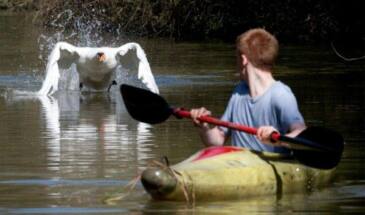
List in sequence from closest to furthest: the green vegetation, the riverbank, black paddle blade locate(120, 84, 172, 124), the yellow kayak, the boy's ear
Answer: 1. the yellow kayak
2. the boy's ear
3. black paddle blade locate(120, 84, 172, 124)
4. the green vegetation
5. the riverbank

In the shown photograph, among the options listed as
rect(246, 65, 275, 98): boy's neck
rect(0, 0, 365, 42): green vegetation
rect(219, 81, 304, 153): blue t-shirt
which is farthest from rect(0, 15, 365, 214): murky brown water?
rect(0, 0, 365, 42): green vegetation

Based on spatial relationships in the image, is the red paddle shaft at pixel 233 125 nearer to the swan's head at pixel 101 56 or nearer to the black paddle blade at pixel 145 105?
the black paddle blade at pixel 145 105

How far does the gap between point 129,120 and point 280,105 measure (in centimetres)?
626

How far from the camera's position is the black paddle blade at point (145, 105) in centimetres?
1027

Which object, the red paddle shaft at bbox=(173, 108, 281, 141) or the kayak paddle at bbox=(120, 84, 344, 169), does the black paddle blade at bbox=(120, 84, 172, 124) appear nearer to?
the kayak paddle at bbox=(120, 84, 344, 169)

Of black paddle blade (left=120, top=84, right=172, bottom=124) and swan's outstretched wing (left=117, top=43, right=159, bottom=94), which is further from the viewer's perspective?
swan's outstretched wing (left=117, top=43, right=159, bottom=94)

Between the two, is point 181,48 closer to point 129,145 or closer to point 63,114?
point 63,114

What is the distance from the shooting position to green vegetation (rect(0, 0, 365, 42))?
37.5 m

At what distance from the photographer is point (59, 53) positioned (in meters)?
20.9

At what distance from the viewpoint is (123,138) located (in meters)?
13.9

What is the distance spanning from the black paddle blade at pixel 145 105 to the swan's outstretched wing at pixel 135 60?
9605 millimetres

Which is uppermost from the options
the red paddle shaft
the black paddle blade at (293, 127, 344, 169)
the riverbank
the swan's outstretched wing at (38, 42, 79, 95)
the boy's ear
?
the boy's ear

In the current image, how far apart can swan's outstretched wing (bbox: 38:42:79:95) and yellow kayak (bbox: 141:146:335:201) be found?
33.4 ft

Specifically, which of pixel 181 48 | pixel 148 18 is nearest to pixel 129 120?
pixel 181 48
